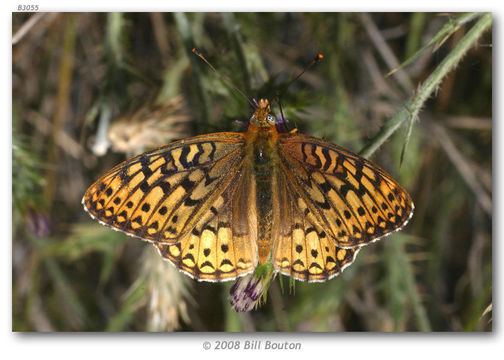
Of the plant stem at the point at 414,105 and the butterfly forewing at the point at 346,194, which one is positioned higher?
the plant stem at the point at 414,105

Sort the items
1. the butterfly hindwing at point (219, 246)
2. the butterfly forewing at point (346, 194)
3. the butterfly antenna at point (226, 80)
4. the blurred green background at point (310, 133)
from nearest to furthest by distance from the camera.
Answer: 1. the butterfly forewing at point (346, 194)
2. the butterfly hindwing at point (219, 246)
3. the butterfly antenna at point (226, 80)
4. the blurred green background at point (310, 133)

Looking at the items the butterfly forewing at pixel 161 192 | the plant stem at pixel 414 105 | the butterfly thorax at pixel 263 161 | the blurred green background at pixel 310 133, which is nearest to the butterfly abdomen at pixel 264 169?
the butterfly thorax at pixel 263 161

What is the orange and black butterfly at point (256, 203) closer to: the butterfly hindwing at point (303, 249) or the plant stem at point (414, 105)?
the butterfly hindwing at point (303, 249)

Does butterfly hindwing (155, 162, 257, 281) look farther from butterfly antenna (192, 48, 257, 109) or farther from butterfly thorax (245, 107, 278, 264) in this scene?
butterfly antenna (192, 48, 257, 109)

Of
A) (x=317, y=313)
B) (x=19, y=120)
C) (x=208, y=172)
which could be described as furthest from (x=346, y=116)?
(x=19, y=120)

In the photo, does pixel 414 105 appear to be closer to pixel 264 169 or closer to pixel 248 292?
pixel 264 169

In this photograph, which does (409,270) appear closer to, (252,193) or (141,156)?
(252,193)

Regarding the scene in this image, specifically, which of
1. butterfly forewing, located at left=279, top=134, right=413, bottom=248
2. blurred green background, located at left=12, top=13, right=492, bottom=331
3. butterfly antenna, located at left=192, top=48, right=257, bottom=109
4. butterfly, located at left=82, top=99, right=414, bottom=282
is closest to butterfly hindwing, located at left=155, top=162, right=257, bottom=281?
butterfly, located at left=82, top=99, right=414, bottom=282

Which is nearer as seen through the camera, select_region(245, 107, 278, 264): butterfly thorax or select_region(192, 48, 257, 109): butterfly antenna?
select_region(245, 107, 278, 264): butterfly thorax
